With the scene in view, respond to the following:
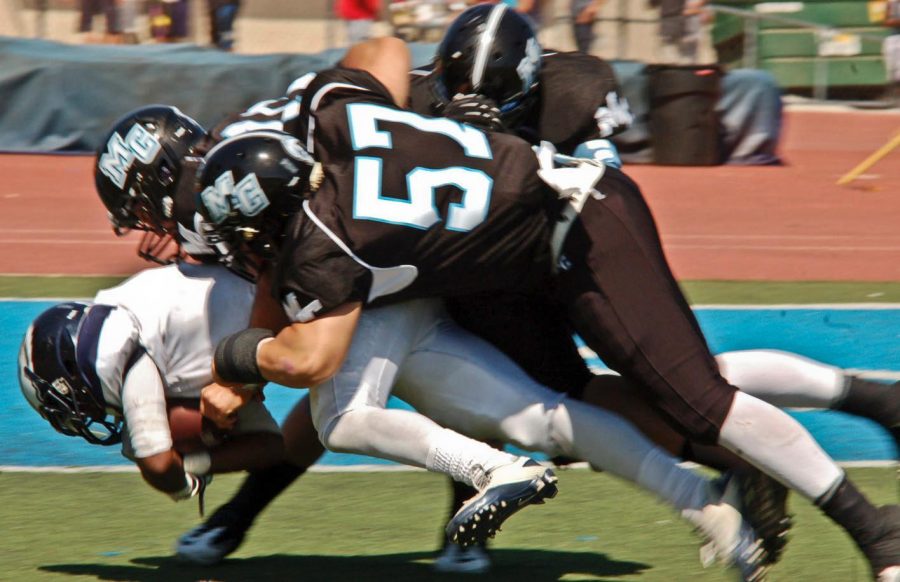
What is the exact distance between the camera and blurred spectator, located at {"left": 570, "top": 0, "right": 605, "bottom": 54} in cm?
1540

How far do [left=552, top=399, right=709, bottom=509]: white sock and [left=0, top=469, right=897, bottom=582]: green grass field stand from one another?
0.53 metres

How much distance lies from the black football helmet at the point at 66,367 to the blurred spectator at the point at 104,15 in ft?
40.7

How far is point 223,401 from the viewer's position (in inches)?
146

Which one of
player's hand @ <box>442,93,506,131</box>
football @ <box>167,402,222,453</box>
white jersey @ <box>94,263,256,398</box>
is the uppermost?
player's hand @ <box>442,93,506,131</box>

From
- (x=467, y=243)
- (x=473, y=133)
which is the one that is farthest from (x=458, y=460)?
(x=473, y=133)

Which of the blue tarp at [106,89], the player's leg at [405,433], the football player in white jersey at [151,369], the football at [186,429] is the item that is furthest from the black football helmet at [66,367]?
the blue tarp at [106,89]

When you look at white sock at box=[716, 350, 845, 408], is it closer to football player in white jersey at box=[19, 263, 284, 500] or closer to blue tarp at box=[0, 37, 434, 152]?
football player in white jersey at box=[19, 263, 284, 500]

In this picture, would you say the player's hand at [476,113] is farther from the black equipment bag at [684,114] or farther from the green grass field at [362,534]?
the black equipment bag at [684,114]

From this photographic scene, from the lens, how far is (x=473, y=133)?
3.69 m

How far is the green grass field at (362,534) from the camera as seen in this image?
4109mm

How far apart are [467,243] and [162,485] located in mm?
1089

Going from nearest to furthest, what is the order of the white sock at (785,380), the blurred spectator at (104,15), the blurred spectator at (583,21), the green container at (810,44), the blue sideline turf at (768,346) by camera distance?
the white sock at (785,380), the blue sideline turf at (768,346), the blurred spectator at (583,21), the blurred spectator at (104,15), the green container at (810,44)

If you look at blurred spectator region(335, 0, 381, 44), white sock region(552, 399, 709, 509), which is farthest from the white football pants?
blurred spectator region(335, 0, 381, 44)

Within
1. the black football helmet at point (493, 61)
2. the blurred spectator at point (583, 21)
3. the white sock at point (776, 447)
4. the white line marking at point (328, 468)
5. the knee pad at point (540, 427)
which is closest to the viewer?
the white sock at point (776, 447)
